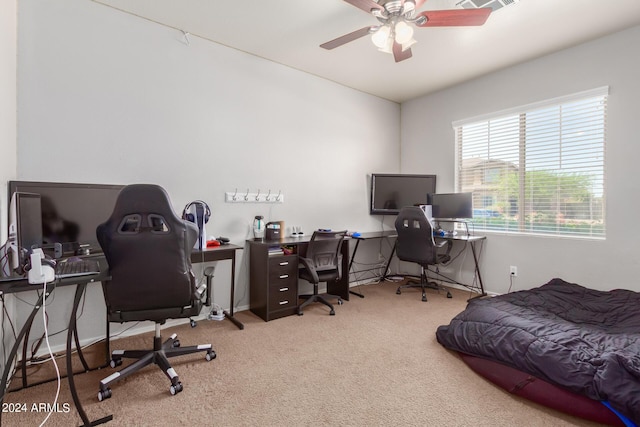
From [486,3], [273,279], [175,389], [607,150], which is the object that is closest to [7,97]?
[175,389]

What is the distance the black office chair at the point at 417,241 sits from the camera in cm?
373

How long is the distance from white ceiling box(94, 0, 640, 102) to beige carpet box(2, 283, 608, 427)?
2907mm

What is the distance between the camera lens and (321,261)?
342 cm

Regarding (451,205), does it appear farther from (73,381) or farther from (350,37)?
(73,381)

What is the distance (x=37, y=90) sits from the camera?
2.38m

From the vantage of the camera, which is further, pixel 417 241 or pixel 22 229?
pixel 417 241

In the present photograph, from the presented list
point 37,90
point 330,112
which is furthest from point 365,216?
point 37,90

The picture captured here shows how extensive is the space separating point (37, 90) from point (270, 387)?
2824 mm

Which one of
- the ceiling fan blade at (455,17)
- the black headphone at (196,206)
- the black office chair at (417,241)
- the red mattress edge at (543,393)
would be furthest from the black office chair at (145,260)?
the black office chair at (417,241)

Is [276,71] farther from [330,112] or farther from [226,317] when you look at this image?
[226,317]

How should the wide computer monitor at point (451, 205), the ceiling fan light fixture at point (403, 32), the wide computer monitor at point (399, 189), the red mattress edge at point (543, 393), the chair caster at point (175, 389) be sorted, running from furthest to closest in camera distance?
the wide computer monitor at point (399, 189), the wide computer monitor at point (451, 205), the ceiling fan light fixture at point (403, 32), the chair caster at point (175, 389), the red mattress edge at point (543, 393)

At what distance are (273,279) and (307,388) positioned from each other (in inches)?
53.2

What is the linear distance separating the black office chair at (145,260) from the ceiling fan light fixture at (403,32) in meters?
2.10

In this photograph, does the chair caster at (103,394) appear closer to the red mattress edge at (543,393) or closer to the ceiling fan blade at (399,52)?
the red mattress edge at (543,393)
